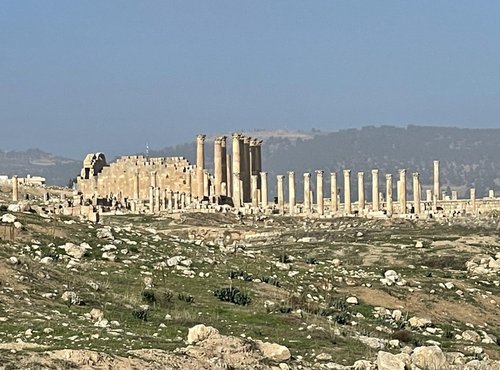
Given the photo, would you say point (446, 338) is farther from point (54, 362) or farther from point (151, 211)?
point (151, 211)

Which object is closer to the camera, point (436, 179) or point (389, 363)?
point (389, 363)

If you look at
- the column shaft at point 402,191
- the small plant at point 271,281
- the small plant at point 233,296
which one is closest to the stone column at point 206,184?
the column shaft at point 402,191

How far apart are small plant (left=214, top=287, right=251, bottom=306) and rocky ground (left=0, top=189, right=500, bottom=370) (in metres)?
0.04

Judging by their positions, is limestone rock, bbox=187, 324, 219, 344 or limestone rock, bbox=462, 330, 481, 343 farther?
limestone rock, bbox=462, 330, 481, 343

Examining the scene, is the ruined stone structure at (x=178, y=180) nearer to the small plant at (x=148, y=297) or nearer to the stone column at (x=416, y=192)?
the stone column at (x=416, y=192)

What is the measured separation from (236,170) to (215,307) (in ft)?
190

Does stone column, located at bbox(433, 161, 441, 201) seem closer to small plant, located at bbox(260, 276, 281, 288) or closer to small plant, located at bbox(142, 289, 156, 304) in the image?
small plant, located at bbox(260, 276, 281, 288)

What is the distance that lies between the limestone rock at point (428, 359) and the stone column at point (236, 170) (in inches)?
2380

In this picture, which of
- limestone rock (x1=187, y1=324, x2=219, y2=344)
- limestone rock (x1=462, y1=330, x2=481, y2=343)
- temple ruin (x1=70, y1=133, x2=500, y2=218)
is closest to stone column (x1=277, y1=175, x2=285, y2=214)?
temple ruin (x1=70, y1=133, x2=500, y2=218)

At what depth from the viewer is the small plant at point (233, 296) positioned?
82.1 feet

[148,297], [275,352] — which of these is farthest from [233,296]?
[275,352]

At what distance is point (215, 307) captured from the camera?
79.3 feet

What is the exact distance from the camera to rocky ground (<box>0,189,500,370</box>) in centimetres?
1772

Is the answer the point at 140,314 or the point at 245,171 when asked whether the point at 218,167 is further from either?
the point at 140,314
